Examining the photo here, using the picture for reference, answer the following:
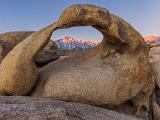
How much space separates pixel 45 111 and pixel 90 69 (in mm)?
2892

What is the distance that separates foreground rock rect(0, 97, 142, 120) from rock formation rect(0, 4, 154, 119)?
137cm

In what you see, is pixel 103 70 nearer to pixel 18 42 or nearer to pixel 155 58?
pixel 155 58

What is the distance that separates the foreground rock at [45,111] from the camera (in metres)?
5.55

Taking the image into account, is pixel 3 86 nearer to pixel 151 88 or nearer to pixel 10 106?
pixel 10 106

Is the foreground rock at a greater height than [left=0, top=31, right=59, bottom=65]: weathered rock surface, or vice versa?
[left=0, top=31, right=59, bottom=65]: weathered rock surface

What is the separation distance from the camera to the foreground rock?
555cm

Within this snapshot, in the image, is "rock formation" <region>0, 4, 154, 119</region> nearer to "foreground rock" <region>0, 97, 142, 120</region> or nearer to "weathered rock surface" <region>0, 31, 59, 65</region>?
"weathered rock surface" <region>0, 31, 59, 65</region>

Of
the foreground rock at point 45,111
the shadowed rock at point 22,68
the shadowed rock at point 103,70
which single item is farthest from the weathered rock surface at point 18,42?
the foreground rock at point 45,111

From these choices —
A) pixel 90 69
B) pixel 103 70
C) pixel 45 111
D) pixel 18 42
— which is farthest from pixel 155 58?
pixel 45 111

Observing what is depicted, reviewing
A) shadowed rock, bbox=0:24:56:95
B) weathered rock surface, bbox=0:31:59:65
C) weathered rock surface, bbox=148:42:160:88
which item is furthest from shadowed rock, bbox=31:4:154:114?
weathered rock surface, bbox=0:31:59:65

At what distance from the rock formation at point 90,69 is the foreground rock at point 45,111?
1366 millimetres

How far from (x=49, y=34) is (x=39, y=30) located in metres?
0.26

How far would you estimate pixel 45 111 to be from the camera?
575 centimetres

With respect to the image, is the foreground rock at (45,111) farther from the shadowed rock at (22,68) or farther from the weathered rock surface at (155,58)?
the weathered rock surface at (155,58)
